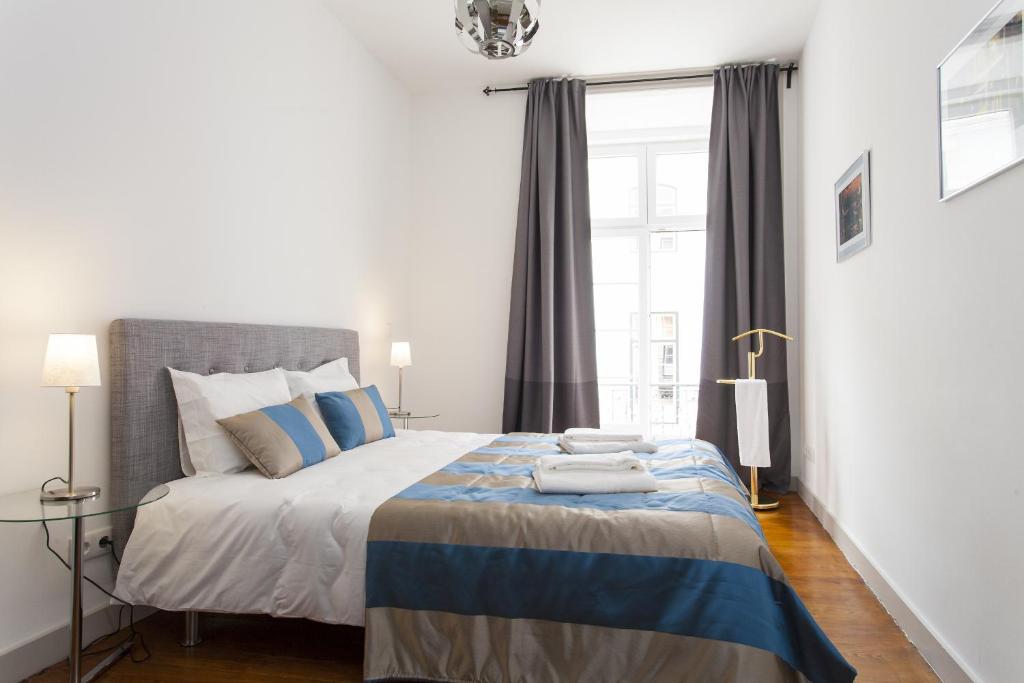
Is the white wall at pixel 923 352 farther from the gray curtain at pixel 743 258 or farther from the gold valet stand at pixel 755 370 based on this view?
the gray curtain at pixel 743 258

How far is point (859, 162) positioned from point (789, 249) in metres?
1.68

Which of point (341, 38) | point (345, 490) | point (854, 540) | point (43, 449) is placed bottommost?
point (854, 540)

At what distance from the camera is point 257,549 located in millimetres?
2072

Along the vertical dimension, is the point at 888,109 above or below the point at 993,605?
above

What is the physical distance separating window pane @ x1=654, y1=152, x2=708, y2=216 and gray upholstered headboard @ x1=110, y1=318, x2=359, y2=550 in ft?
11.5

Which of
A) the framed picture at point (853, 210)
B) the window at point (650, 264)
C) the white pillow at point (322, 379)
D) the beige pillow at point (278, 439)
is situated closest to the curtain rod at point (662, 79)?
the window at point (650, 264)

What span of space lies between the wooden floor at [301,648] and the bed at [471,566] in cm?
21

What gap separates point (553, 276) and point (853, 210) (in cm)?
214

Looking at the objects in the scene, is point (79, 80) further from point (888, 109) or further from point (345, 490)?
point (888, 109)

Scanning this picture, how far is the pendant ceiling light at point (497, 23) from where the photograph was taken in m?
1.79

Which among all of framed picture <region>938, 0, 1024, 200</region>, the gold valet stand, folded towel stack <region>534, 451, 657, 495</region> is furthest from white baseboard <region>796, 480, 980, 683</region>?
framed picture <region>938, 0, 1024, 200</region>

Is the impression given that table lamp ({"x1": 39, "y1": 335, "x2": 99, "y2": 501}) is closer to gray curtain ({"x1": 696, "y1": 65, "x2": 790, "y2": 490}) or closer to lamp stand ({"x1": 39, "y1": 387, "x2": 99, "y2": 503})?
lamp stand ({"x1": 39, "y1": 387, "x2": 99, "y2": 503})

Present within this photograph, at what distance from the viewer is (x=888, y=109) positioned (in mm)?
2592

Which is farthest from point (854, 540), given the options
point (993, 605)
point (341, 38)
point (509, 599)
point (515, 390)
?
point (341, 38)
